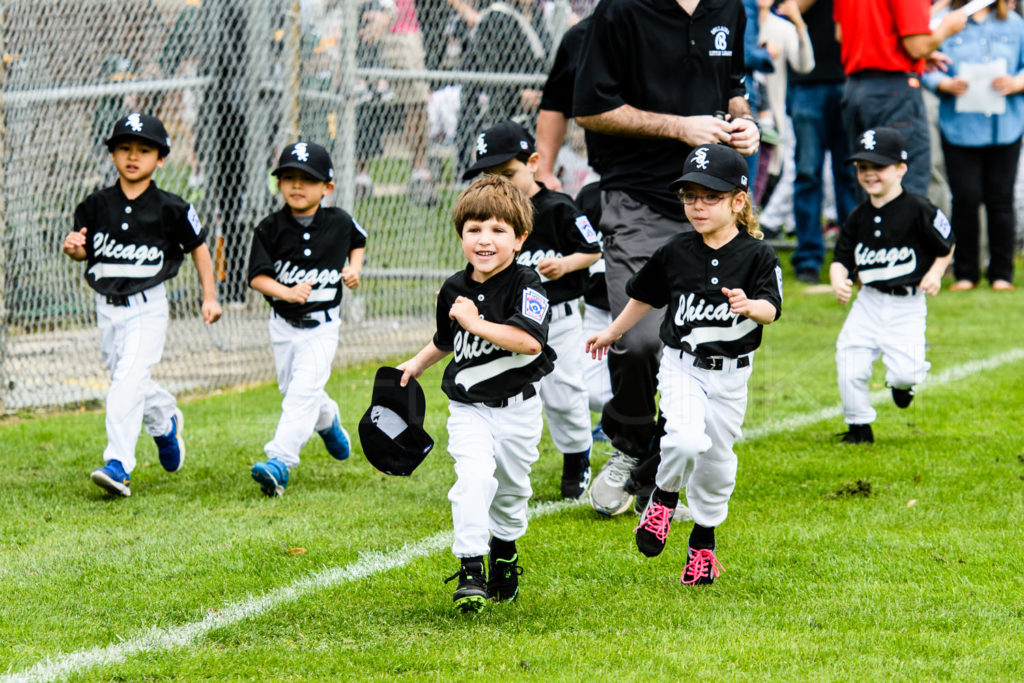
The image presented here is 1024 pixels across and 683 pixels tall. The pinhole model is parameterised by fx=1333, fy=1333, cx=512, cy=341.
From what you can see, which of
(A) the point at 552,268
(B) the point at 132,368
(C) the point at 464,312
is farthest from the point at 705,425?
(B) the point at 132,368

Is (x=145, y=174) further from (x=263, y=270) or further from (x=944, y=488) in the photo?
(x=944, y=488)

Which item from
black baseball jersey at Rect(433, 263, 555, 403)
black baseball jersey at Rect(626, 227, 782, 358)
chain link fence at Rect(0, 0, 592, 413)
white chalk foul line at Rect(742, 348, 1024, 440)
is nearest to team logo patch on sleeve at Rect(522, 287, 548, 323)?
black baseball jersey at Rect(433, 263, 555, 403)

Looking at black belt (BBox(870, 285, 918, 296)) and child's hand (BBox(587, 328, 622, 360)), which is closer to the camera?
child's hand (BBox(587, 328, 622, 360))

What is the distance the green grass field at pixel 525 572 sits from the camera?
3924 mm

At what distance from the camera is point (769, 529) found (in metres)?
5.34

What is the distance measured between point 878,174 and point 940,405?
1.54m

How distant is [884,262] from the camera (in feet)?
22.9

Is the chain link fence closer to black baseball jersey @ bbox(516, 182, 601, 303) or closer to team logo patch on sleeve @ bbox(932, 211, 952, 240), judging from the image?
black baseball jersey @ bbox(516, 182, 601, 303)

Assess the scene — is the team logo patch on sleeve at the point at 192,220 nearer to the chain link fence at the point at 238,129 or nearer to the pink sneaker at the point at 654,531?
the chain link fence at the point at 238,129

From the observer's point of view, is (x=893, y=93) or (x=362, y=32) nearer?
(x=893, y=93)

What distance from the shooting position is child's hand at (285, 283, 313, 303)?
6.20 metres

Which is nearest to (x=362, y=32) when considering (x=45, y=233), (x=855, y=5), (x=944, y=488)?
(x=45, y=233)

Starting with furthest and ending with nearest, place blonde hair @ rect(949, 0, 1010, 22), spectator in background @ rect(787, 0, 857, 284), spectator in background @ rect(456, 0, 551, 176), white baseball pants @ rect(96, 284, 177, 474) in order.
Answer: spectator in background @ rect(787, 0, 857, 284)
blonde hair @ rect(949, 0, 1010, 22)
spectator in background @ rect(456, 0, 551, 176)
white baseball pants @ rect(96, 284, 177, 474)

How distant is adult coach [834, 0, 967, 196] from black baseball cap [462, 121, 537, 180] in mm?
3660
